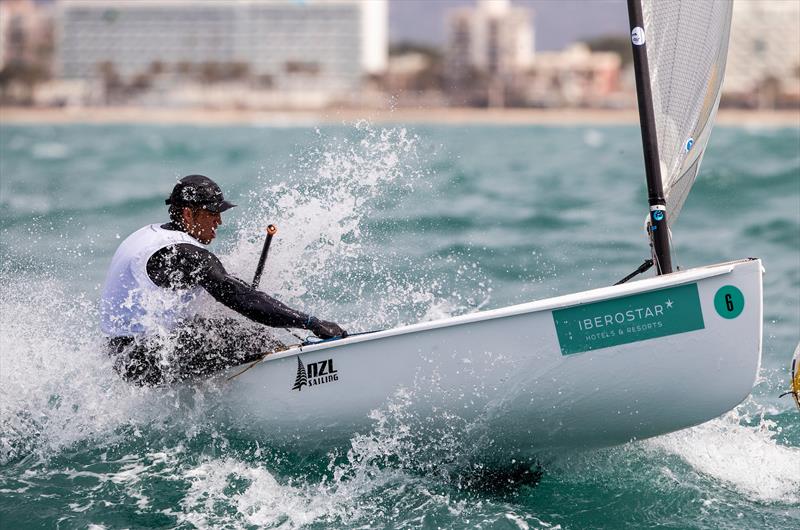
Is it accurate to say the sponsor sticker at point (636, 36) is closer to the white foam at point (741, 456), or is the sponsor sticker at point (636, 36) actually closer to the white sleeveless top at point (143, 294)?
the white foam at point (741, 456)

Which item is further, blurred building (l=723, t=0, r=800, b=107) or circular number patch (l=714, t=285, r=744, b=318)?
blurred building (l=723, t=0, r=800, b=107)

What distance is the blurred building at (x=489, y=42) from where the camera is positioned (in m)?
124

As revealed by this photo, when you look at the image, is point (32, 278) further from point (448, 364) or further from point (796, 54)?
point (796, 54)

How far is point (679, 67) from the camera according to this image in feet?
15.4

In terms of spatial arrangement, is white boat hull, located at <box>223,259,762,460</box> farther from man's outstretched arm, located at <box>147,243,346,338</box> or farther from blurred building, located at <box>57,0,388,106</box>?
blurred building, located at <box>57,0,388,106</box>

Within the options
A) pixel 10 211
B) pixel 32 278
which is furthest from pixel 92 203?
pixel 32 278

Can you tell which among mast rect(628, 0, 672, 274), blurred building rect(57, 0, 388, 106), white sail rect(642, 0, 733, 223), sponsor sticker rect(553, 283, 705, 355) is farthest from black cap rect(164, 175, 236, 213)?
blurred building rect(57, 0, 388, 106)

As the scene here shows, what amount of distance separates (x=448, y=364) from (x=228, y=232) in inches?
196

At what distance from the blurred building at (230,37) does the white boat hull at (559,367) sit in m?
120

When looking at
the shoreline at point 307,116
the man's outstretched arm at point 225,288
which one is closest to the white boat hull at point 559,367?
the man's outstretched arm at point 225,288

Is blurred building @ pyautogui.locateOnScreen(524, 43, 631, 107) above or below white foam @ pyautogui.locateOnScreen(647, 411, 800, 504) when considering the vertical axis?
above

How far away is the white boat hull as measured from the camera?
389 cm

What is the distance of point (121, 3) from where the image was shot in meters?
131

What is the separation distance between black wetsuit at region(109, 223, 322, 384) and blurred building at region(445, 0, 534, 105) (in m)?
115
